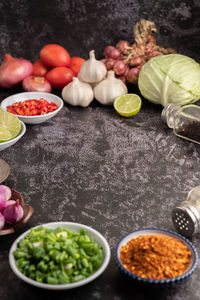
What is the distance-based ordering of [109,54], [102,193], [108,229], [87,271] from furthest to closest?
[109,54], [102,193], [108,229], [87,271]

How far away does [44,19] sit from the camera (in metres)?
2.35

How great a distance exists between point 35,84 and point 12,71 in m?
0.14

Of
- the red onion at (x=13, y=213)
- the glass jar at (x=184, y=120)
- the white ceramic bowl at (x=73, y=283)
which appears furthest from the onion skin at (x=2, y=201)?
the glass jar at (x=184, y=120)

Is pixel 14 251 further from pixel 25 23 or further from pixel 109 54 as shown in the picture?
pixel 25 23

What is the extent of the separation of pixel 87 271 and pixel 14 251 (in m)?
0.18

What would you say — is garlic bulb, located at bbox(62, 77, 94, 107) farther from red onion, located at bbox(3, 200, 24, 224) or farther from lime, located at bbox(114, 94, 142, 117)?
red onion, located at bbox(3, 200, 24, 224)

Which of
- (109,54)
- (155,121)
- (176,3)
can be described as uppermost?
(176,3)

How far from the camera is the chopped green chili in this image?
942mm

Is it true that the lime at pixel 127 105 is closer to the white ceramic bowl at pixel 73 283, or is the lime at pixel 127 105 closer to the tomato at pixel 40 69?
the tomato at pixel 40 69

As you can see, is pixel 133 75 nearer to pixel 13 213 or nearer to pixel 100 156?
pixel 100 156

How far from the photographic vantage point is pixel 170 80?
1.93 meters

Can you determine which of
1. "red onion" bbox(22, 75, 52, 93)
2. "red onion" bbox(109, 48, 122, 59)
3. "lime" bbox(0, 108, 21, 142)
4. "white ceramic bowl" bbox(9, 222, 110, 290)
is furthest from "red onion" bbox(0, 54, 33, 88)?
"white ceramic bowl" bbox(9, 222, 110, 290)

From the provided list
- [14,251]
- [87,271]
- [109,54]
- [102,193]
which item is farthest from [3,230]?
[109,54]

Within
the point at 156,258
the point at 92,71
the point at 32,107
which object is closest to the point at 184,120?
the point at 92,71
